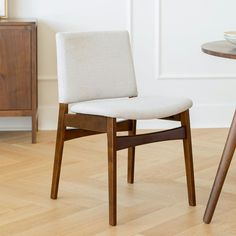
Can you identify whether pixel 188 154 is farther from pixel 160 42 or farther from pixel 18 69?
pixel 160 42

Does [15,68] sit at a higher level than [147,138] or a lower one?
higher

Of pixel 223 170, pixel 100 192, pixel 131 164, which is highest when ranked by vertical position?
pixel 223 170

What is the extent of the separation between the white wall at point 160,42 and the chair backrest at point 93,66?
1449mm

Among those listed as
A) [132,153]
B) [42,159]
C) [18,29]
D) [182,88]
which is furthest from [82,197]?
[182,88]

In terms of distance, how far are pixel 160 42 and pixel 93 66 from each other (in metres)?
1.63

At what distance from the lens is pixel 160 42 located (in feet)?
15.3

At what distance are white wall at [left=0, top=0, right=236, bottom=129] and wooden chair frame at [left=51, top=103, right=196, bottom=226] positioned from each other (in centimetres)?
156

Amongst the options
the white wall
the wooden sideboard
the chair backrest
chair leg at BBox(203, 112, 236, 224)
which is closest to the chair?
the chair backrest


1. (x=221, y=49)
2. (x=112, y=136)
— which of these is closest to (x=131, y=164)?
(x=112, y=136)

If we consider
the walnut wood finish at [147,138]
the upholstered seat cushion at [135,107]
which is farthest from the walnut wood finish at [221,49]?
the walnut wood finish at [147,138]

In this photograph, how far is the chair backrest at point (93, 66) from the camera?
301 centimetres

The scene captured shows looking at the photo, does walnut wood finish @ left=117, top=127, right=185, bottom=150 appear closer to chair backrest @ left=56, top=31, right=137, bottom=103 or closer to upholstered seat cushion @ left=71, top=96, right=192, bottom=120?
upholstered seat cushion @ left=71, top=96, right=192, bottom=120

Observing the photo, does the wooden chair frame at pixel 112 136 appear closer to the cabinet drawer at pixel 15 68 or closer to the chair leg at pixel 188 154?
the chair leg at pixel 188 154

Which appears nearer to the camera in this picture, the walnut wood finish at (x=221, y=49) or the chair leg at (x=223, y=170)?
the walnut wood finish at (x=221, y=49)
